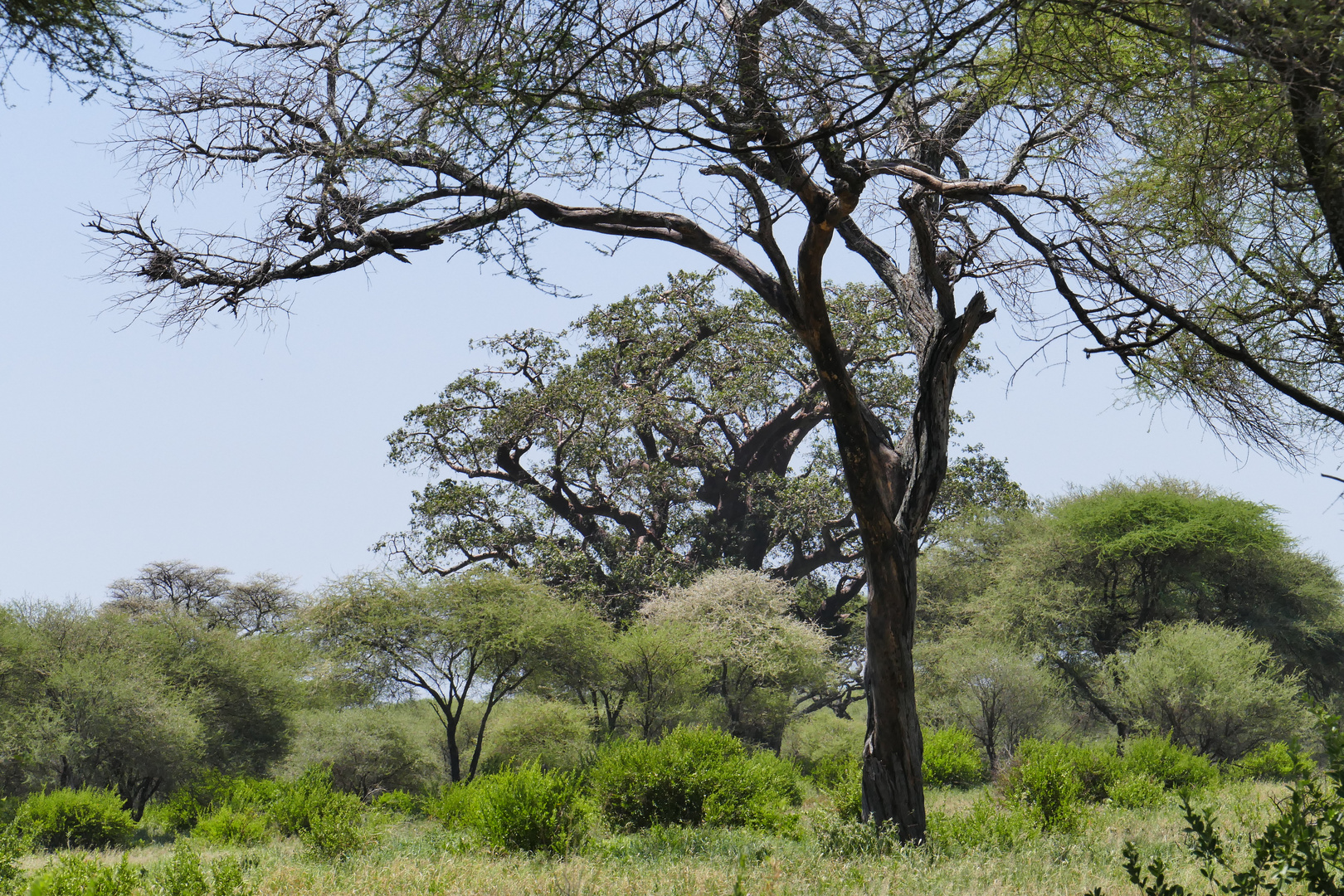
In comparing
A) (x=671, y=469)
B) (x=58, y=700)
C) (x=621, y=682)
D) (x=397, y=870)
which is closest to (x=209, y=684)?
(x=58, y=700)

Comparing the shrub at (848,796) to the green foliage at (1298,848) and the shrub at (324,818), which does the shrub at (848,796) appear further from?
the green foliage at (1298,848)

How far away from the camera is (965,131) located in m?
7.65

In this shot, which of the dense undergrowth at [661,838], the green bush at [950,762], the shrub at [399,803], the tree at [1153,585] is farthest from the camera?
the tree at [1153,585]

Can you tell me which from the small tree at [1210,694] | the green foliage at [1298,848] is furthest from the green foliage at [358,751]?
the green foliage at [1298,848]

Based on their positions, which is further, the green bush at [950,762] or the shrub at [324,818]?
the green bush at [950,762]

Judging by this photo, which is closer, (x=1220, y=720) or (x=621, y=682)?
(x=1220, y=720)

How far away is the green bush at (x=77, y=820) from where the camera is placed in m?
12.2

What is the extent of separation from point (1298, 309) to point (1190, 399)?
2.06 m

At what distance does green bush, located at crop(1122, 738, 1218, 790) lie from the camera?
12.6m

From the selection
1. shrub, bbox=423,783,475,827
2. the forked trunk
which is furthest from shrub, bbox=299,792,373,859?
the forked trunk

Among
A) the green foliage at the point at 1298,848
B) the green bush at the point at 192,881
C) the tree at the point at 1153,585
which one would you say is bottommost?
the green bush at the point at 192,881

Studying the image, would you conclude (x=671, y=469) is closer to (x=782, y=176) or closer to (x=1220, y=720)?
(x=1220, y=720)

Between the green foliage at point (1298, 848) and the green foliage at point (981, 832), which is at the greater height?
the green foliage at point (1298, 848)

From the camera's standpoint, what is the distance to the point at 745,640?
1900 centimetres
